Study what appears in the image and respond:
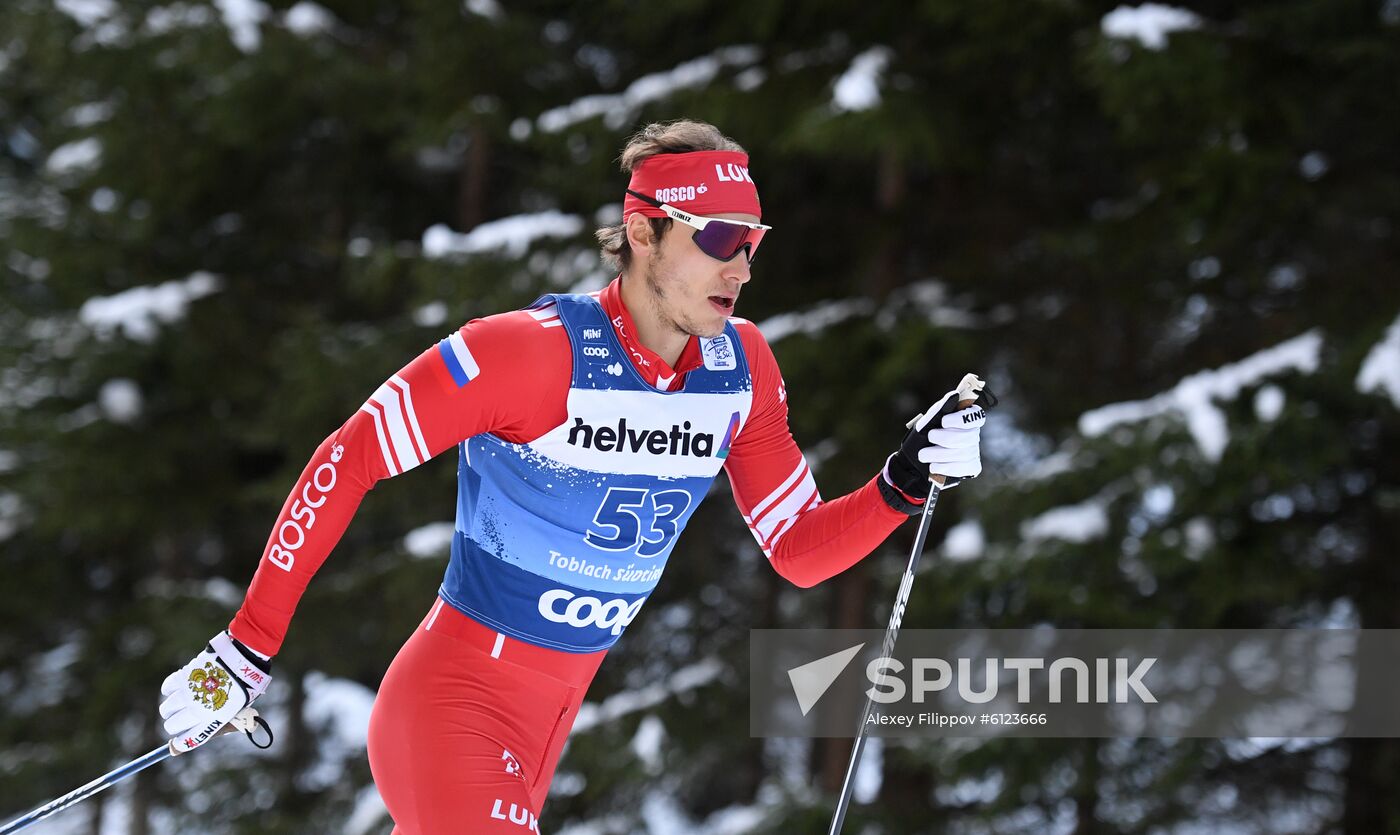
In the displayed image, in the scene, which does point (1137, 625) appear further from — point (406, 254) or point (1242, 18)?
point (406, 254)

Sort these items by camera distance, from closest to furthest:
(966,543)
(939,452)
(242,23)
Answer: (939,452) → (966,543) → (242,23)

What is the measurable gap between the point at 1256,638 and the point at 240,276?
7.93 meters

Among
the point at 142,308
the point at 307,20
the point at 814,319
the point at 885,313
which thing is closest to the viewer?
the point at 885,313

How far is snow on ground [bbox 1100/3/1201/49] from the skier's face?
3774mm

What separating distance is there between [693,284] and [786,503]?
57 cm

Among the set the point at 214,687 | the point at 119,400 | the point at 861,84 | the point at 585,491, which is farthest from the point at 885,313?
the point at 119,400

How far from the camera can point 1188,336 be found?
8484mm

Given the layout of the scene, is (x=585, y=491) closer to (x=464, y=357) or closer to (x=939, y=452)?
(x=464, y=357)

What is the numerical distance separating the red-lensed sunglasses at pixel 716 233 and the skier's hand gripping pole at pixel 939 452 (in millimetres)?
482

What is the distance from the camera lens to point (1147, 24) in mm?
5961

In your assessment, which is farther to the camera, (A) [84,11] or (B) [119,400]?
(B) [119,400]

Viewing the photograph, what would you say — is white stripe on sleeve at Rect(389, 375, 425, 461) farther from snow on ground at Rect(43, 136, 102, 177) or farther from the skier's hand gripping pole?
snow on ground at Rect(43, 136, 102, 177)

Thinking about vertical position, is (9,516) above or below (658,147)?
below

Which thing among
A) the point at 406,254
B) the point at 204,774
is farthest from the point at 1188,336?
the point at 204,774
